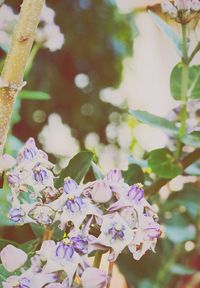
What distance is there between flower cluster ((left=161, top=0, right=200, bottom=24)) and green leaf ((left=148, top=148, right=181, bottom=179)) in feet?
0.45

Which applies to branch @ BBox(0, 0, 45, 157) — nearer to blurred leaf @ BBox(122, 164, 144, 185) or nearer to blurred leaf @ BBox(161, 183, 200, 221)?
blurred leaf @ BBox(122, 164, 144, 185)

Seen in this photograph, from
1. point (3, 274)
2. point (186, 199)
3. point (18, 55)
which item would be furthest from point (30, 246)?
point (186, 199)

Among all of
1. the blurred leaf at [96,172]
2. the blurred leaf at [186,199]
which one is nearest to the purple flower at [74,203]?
the blurred leaf at [96,172]

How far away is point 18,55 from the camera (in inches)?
18.3

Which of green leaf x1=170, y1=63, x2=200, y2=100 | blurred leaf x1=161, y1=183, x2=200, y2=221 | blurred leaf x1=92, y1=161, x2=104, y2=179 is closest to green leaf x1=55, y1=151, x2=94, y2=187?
blurred leaf x1=92, y1=161, x2=104, y2=179

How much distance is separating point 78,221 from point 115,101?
41 centimetres

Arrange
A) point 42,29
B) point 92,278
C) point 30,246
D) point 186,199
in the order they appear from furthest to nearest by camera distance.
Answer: point 186,199, point 42,29, point 30,246, point 92,278

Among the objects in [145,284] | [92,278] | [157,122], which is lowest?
[145,284]

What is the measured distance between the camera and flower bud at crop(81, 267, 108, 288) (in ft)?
1.32

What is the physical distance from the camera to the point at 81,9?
0.83m

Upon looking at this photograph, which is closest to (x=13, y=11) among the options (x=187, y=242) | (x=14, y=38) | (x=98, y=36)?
(x=14, y=38)

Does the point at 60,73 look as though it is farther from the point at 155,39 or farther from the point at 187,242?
the point at 187,242

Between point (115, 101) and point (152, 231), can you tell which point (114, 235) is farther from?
point (115, 101)

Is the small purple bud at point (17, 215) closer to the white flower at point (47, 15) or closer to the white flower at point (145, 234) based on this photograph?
the white flower at point (145, 234)
